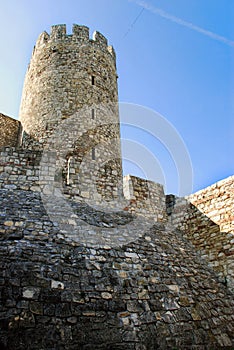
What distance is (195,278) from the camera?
5977mm

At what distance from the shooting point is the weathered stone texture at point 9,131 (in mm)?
10180

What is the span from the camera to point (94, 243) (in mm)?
5289

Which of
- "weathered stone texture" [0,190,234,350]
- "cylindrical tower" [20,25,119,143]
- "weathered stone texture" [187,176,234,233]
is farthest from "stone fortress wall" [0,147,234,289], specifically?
"cylindrical tower" [20,25,119,143]

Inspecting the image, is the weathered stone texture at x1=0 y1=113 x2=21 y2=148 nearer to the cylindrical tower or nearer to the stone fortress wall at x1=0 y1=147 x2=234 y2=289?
the cylindrical tower

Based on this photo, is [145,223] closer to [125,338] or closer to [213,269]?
[213,269]

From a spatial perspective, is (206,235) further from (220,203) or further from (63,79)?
(63,79)

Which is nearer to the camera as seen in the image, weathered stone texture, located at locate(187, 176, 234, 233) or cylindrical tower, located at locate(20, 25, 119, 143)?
weathered stone texture, located at locate(187, 176, 234, 233)

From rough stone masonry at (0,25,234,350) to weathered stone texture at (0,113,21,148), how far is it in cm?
10

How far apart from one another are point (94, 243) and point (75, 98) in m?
5.73

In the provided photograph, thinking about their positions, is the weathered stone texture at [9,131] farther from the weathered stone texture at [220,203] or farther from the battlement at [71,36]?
the weathered stone texture at [220,203]

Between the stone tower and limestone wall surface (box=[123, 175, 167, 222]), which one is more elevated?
the stone tower

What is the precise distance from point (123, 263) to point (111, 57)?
876 centimetres

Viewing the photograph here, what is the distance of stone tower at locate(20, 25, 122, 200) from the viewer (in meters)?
8.93

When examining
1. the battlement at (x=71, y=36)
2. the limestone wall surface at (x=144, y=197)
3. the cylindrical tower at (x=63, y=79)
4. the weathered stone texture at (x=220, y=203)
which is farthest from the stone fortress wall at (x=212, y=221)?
the battlement at (x=71, y=36)
